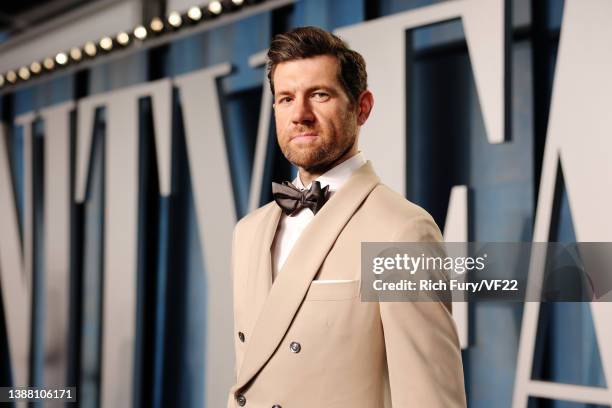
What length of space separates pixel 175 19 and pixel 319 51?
6.27 ft

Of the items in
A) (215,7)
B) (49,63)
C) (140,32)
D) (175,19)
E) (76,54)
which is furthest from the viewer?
(49,63)

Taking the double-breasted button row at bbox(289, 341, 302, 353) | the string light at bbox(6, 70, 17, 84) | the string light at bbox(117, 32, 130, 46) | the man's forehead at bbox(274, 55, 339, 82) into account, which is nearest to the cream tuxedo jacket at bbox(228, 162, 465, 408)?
the double-breasted button row at bbox(289, 341, 302, 353)

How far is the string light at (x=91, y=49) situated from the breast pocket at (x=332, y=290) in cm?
258

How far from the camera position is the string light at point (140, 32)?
3094mm

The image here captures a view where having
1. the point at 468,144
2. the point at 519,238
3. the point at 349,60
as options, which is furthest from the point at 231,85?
the point at 349,60

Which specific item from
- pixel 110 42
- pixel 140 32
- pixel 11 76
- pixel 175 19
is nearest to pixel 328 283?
pixel 175 19

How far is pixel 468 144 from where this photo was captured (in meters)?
2.17

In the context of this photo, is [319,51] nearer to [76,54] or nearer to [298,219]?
[298,219]

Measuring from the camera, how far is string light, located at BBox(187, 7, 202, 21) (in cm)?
290

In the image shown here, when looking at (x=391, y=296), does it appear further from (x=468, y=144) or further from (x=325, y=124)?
(x=468, y=144)

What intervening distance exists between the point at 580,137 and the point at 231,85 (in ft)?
5.19

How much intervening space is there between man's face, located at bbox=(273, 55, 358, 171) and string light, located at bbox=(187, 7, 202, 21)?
5.85 feet

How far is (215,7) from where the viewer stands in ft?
9.35

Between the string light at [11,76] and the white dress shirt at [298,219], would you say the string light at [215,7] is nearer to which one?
the string light at [11,76]
